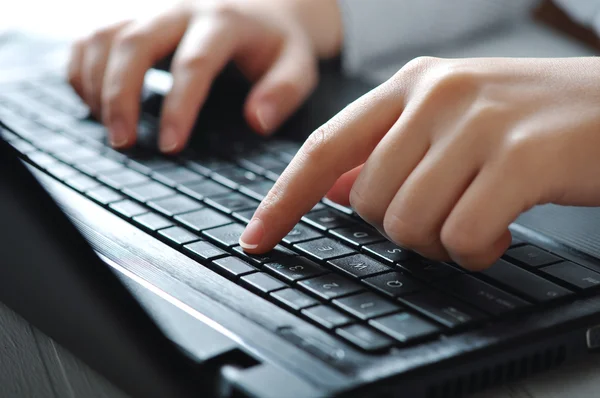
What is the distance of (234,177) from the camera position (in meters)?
0.62

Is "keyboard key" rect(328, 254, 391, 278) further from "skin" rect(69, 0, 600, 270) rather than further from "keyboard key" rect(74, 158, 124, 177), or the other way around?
"keyboard key" rect(74, 158, 124, 177)

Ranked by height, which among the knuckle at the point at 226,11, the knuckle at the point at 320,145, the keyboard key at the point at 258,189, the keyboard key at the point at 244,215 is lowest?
the keyboard key at the point at 244,215

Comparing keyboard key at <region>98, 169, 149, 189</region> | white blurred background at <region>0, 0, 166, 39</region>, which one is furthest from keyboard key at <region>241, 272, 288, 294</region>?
white blurred background at <region>0, 0, 166, 39</region>

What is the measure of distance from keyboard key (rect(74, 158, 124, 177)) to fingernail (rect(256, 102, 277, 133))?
15 cm

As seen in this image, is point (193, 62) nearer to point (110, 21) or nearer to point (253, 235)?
point (253, 235)

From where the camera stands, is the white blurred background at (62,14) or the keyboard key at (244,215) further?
the white blurred background at (62,14)

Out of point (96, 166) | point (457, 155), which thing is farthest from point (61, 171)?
point (457, 155)

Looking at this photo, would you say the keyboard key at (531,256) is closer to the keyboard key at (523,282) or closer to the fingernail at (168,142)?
the keyboard key at (523,282)

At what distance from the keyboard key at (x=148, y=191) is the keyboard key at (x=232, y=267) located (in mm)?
134

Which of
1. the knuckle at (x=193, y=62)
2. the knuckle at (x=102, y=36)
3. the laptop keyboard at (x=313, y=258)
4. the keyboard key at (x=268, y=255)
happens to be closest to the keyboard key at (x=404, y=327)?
the laptop keyboard at (x=313, y=258)

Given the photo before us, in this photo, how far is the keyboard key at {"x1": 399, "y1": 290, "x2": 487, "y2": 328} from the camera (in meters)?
0.37

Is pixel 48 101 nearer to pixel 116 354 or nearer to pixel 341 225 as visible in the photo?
pixel 341 225

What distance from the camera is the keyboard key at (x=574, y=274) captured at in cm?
42

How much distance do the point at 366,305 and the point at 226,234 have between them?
14 centimetres
